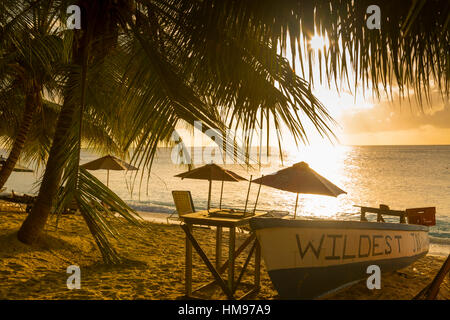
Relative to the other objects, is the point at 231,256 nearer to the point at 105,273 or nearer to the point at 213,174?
the point at 105,273

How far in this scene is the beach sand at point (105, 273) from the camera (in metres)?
4.76

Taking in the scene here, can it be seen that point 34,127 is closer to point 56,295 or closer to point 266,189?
point 56,295

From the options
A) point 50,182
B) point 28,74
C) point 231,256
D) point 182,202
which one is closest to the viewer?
point 231,256

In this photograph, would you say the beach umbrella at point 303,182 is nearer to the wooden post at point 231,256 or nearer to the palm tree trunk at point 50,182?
the wooden post at point 231,256

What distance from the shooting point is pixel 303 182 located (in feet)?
21.4

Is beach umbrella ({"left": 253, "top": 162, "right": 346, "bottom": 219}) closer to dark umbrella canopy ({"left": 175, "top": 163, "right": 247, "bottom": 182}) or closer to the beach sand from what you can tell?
the beach sand

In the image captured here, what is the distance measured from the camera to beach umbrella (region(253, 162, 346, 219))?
21.0ft

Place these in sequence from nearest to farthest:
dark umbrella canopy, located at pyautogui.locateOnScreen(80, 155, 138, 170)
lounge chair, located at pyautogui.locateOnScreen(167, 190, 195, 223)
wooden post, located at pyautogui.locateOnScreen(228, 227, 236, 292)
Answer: wooden post, located at pyautogui.locateOnScreen(228, 227, 236, 292) < lounge chair, located at pyautogui.locateOnScreen(167, 190, 195, 223) < dark umbrella canopy, located at pyautogui.locateOnScreen(80, 155, 138, 170)

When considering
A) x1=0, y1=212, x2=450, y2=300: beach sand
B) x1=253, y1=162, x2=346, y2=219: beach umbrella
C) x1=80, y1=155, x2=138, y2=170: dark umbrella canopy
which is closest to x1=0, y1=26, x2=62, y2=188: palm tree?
x1=0, y1=212, x2=450, y2=300: beach sand

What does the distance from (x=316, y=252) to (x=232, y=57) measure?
2.48 meters

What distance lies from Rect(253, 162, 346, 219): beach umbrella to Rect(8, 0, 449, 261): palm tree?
250 cm

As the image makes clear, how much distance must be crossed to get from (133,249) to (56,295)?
298 centimetres

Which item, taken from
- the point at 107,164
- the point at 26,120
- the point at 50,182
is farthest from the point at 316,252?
the point at 107,164
